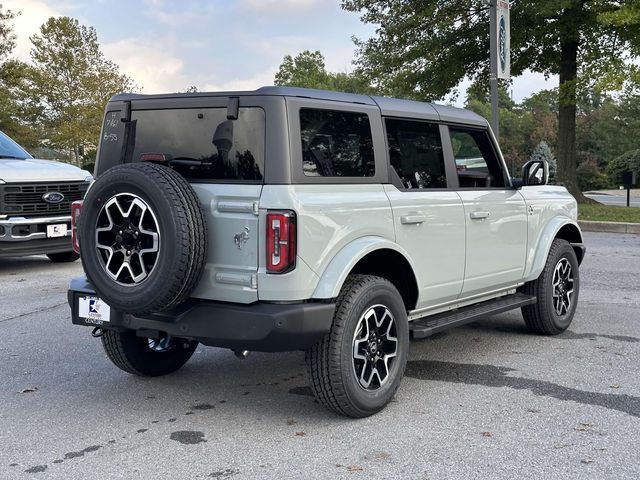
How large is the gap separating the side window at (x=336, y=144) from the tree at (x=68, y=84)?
3522 cm

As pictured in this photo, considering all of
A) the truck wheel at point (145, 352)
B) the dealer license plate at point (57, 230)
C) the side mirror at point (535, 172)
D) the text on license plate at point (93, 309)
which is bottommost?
the truck wheel at point (145, 352)

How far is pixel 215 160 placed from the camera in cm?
385

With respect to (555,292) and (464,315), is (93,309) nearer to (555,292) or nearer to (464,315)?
(464,315)

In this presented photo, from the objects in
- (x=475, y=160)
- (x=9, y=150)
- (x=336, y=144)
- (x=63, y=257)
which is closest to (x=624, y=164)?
(x=63, y=257)

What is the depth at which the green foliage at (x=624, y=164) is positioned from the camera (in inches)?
1912

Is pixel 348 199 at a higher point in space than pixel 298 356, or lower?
higher

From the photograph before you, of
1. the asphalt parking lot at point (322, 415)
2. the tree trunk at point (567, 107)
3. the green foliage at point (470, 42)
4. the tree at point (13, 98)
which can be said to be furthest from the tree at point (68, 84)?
the asphalt parking lot at point (322, 415)

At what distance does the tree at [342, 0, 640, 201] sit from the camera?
17.7m

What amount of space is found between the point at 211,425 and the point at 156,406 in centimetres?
51

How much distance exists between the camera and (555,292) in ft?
19.2

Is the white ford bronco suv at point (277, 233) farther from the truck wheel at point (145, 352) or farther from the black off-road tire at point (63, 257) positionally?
the black off-road tire at point (63, 257)

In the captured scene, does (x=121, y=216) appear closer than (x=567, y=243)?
Yes

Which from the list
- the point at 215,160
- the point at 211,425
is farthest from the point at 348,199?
the point at 211,425

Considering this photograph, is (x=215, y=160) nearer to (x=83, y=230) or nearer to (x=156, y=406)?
(x=83, y=230)
